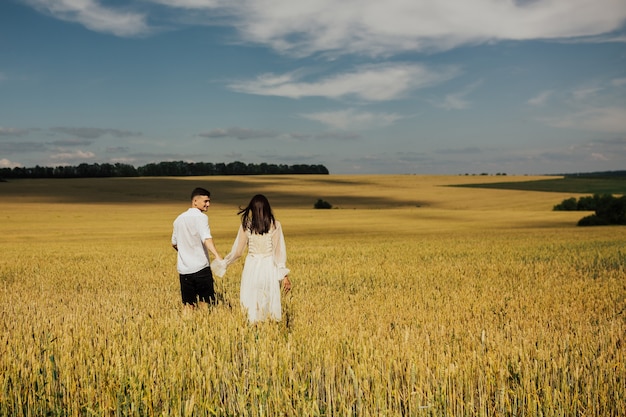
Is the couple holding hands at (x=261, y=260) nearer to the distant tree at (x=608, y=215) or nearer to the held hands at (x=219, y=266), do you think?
the held hands at (x=219, y=266)

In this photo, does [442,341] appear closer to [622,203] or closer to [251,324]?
[251,324]

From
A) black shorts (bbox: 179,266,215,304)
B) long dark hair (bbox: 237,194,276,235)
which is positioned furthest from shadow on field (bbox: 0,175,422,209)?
long dark hair (bbox: 237,194,276,235)

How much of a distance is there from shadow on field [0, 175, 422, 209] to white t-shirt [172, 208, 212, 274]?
209ft

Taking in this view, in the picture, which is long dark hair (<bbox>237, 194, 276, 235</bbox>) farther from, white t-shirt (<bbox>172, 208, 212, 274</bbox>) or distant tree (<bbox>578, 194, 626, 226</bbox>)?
distant tree (<bbox>578, 194, 626, 226</bbox>)

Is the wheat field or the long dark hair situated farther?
the long dark hair

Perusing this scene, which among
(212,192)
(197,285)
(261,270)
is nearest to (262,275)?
(261,270)

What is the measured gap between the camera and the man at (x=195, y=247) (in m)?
8.95

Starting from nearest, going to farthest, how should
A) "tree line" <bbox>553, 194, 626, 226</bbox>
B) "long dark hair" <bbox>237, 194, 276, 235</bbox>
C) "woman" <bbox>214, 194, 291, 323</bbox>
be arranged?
"long dark hair" <bbox>237, 194, 276, 235</bbox> < "woman" <bbox>214, 194, 291, 323</bbox> < "tree line" <bbox>553, 194, 626, 226</bbox>

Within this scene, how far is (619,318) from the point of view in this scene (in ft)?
30.9

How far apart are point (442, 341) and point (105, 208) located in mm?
60208

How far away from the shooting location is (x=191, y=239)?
909cm

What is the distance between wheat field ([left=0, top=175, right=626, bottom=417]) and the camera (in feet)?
16.3

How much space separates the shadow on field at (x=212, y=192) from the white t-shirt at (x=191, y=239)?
63741 mm

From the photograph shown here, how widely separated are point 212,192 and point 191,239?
77844 mm
